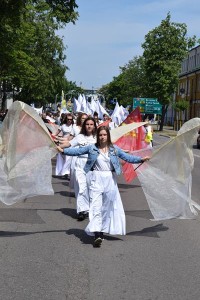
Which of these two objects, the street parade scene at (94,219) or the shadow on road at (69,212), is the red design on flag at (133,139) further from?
the shadow on road at (69,212)

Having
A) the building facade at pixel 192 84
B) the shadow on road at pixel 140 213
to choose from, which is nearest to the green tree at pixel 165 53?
the building facade at pixel 192 84

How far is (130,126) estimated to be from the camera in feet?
33.8

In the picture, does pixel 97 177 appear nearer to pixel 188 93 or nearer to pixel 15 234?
pixel 15 234

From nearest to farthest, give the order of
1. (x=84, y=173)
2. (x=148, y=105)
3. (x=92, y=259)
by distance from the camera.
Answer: (x=92, y=259) < (x=84, y=173) < (x=148, y=105)

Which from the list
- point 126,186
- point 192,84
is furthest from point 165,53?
point 126,186

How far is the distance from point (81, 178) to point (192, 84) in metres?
70.5

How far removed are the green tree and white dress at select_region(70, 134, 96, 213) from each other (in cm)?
5230

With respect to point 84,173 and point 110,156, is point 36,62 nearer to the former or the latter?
point 84,173

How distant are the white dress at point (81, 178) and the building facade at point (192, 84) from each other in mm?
61761

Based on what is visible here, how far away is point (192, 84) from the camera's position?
3066 inches

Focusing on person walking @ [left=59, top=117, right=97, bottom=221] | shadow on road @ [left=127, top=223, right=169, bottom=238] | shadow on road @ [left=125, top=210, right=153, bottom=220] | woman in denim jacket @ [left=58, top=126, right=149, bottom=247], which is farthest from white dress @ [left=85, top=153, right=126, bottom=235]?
shadow on road @ [left=125, top=210, right=153, bottom=220]

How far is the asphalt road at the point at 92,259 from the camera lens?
5.28m

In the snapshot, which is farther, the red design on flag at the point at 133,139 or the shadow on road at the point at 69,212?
the red design on flag at the point at 133,139

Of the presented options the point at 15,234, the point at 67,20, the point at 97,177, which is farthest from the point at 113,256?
the point at 67,20
